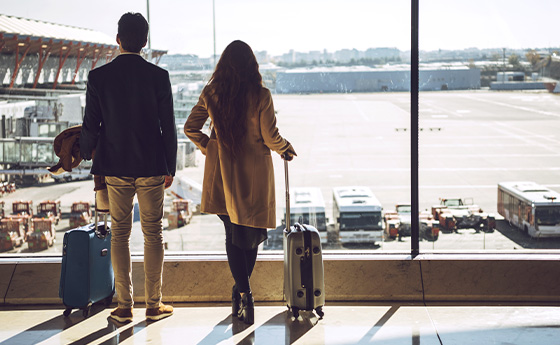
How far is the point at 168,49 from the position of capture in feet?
13.3

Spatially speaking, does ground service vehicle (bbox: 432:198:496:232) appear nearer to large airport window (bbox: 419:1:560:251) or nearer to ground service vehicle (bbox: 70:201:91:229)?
large airport window (bbox: 419:1:560:251)

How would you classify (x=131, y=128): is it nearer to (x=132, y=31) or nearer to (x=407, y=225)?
(x=132, y=31)

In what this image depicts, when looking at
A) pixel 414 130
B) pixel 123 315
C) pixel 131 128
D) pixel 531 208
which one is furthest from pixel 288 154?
pixel 531 208

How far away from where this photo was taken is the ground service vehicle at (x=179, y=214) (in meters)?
3.93

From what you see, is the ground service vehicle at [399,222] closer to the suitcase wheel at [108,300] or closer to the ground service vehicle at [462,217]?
the ground service vehicle at [462,217]

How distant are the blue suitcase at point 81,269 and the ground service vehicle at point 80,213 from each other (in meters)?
0.88

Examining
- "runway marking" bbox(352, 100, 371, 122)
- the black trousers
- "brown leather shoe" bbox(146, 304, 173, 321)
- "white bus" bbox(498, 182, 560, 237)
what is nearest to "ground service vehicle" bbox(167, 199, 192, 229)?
"brown leather shoe" bbox(146, 304, 173, 321)

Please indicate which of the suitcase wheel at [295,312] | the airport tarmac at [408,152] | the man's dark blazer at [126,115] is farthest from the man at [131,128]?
the suitcase wheel at [295,312]

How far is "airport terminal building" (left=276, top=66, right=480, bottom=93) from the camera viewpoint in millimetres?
3855

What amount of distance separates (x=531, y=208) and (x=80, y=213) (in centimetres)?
277

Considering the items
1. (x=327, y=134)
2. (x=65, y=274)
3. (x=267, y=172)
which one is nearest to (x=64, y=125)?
(x=65, y=274)

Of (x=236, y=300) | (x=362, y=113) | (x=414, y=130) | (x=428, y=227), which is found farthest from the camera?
(x=362, y=113)

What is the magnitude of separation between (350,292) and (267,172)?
871 mm

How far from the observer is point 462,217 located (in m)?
4.09
